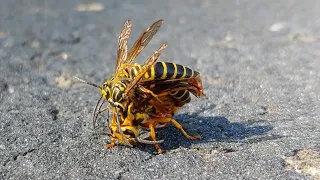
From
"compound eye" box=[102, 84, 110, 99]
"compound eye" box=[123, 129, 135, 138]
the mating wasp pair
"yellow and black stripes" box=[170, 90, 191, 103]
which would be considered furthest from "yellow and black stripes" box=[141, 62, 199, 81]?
"compound eye" box=[123, 129, 135, 138]

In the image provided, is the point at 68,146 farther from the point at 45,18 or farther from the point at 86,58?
the point at 45,18

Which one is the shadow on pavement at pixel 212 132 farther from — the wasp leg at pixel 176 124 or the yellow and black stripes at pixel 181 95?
the yellow and black stripes at pixel 181 95

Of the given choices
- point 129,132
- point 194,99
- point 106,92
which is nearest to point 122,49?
point 106,92

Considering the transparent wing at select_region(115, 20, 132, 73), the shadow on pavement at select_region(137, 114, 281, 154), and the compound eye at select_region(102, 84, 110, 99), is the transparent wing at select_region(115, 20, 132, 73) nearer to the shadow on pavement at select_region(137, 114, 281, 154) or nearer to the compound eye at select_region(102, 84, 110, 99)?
the compound eye at select_region(102, 84, 110, 99)

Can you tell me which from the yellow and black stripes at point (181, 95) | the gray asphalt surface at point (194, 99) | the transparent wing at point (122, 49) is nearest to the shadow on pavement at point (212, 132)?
the gray asphalt surface at point (194, 99)

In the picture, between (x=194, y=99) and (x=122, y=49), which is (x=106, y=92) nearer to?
(x=122, y=49)
